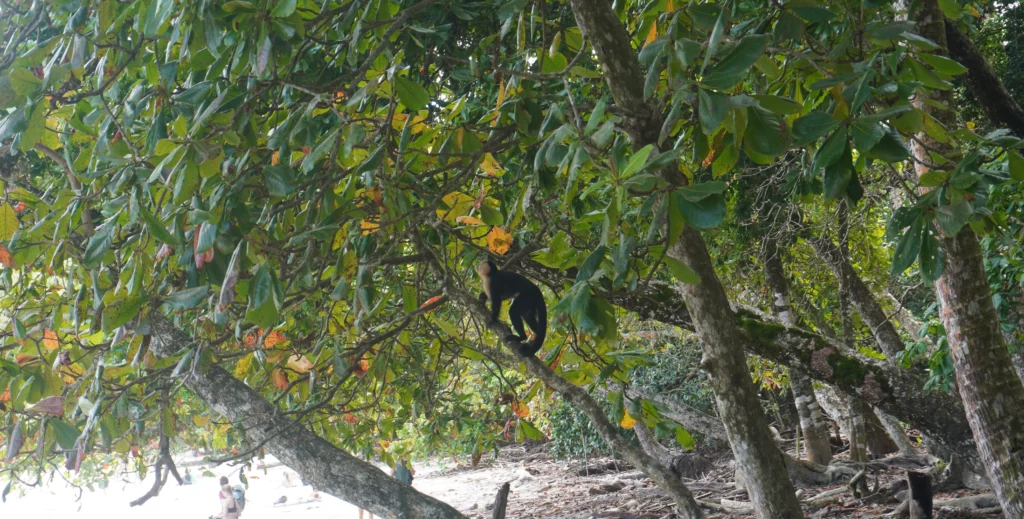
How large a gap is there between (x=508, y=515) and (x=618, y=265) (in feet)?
27.5

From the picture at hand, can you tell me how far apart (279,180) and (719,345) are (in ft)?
4.39

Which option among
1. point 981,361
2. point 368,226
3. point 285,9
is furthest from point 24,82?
point 981,361

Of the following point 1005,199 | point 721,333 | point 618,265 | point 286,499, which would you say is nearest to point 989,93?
point 1005,199

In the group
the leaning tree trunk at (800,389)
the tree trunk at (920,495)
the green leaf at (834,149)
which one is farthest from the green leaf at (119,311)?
the leaning tree trunk at (800,389)

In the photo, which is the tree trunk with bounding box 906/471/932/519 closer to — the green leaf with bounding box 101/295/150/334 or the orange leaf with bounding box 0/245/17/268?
the green leaf with bounding box 101/295/150/334

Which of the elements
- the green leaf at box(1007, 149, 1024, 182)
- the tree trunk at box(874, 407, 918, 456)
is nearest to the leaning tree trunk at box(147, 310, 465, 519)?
the green leaf at box(1007, 149, 1024, 182)

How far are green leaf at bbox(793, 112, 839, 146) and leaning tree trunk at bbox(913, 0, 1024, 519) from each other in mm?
2144

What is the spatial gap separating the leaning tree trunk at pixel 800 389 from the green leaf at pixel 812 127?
524cm

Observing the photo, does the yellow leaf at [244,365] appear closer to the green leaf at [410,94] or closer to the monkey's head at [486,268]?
the monkey's head at [486,268]

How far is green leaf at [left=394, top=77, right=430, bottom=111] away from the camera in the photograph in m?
1.82

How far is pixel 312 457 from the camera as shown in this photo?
3.40 m

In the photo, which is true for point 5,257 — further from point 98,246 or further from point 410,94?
point 410,94

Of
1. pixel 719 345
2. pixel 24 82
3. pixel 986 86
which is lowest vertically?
pixel 719 345

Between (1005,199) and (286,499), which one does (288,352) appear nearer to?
(1005,199)
